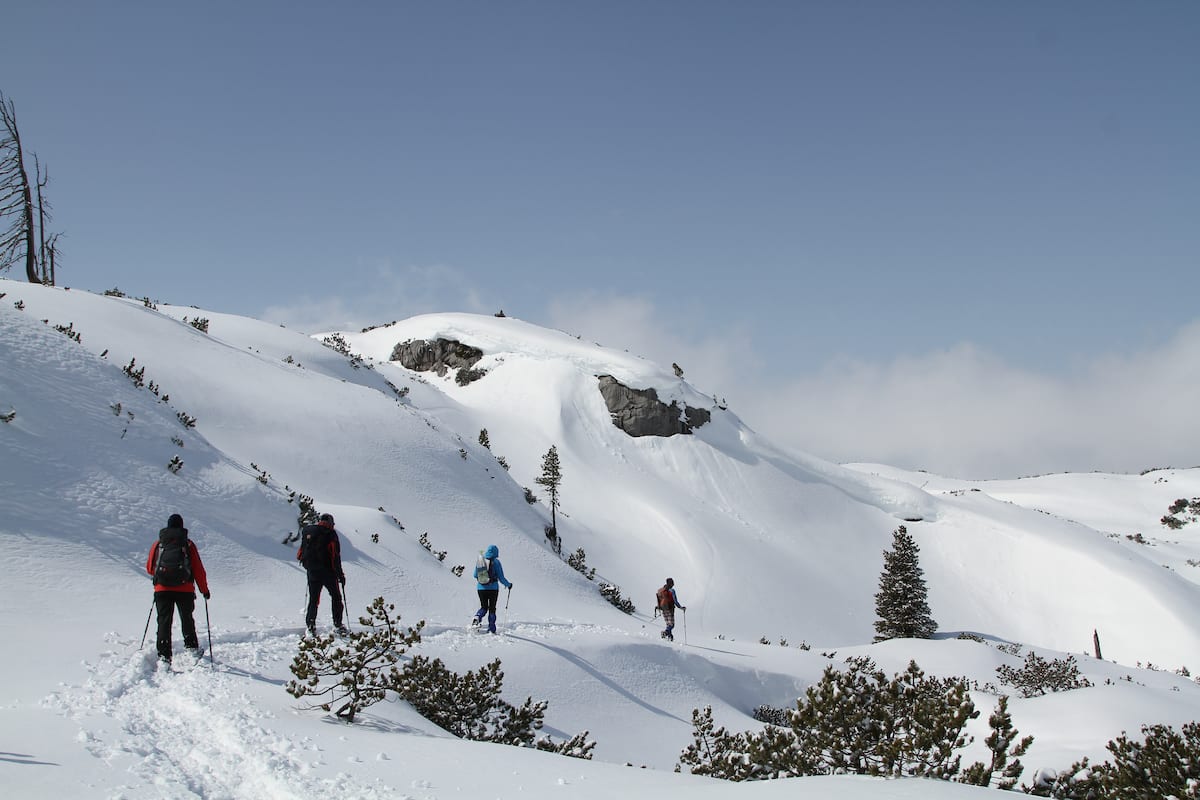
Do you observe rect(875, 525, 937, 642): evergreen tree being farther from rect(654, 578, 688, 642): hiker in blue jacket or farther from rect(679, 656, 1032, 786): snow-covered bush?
rect(679, 656, 1032, 786): snow-covered bush

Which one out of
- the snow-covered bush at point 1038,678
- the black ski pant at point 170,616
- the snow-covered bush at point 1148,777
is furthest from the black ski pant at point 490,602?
the snow-covered bush at point 1038,678

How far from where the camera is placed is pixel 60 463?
1274 cm

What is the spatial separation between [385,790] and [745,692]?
12191mm

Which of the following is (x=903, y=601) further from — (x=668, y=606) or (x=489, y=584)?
(x=489, y=584)

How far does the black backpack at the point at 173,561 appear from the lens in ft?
29.0

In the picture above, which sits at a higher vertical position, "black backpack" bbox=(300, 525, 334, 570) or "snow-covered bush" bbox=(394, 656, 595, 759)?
"black backpack" bbox=(300, 525, 334, 570)

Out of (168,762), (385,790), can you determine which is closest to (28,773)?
(168,762)

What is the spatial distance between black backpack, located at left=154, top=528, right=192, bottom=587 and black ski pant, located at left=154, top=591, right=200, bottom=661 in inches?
5.6

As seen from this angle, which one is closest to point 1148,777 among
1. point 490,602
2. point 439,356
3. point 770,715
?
point 770,715

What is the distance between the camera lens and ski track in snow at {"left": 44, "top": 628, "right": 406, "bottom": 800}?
528 cm

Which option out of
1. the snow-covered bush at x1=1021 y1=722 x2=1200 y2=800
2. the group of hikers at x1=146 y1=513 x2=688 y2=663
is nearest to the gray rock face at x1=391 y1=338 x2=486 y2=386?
the group of hikers at x1=146 y1=513 x2=688 y2=663

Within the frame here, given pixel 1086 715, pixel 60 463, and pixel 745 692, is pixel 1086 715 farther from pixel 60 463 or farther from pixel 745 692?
pixel 60 463

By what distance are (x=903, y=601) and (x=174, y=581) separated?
30.3 m

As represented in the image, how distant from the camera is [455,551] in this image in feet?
72.2
